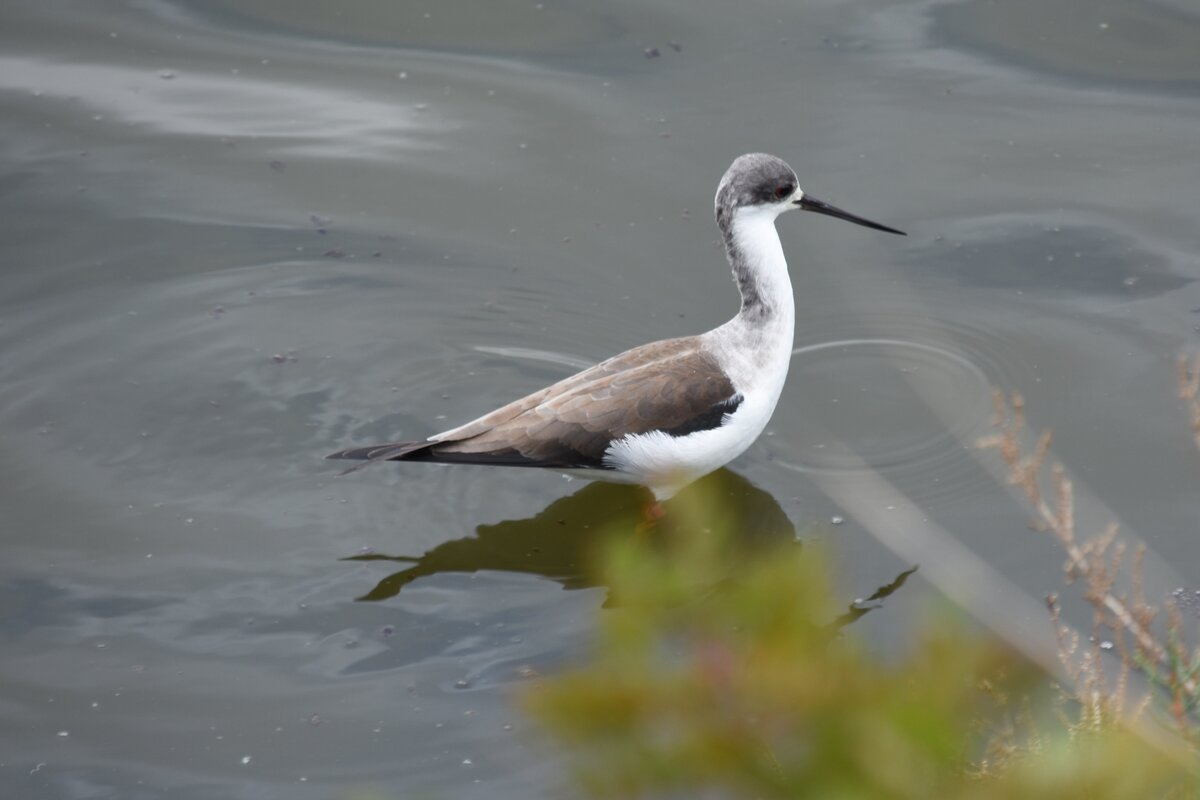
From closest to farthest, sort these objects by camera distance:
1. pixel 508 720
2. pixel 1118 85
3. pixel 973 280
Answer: pixel 508 720
pixel 973 280
pixel 1118 85

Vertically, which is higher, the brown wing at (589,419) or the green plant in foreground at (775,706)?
the green plant in foreground at (775,706)

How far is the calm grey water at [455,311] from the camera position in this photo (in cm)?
567

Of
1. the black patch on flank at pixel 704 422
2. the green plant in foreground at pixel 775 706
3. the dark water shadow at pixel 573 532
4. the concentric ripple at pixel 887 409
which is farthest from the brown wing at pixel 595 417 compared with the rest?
the green plant in foreground at pixel 775 706

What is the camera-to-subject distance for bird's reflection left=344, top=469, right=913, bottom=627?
6.16 m

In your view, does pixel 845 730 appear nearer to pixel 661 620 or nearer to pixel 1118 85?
pixel 661 620

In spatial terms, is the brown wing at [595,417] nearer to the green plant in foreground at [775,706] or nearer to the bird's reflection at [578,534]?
the bird's reflection at [578,534]

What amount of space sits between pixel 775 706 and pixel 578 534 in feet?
16.4

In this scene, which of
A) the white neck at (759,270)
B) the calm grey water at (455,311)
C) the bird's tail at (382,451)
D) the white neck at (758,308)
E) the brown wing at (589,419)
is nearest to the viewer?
the calm grey water at (455,311)

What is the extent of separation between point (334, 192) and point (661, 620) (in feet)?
24.2

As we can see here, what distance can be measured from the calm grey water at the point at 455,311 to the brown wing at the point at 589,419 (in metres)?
0.46

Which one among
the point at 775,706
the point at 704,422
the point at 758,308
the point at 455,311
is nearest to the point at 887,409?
the point at 758,308

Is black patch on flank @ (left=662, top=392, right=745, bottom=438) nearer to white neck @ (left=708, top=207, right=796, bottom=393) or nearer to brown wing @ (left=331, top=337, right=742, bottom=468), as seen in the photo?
brown wing @ (left=331, top=337, right=742, bottom=468)

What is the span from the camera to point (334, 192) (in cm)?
854

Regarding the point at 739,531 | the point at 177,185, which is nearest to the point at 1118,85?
the point at 739,531
